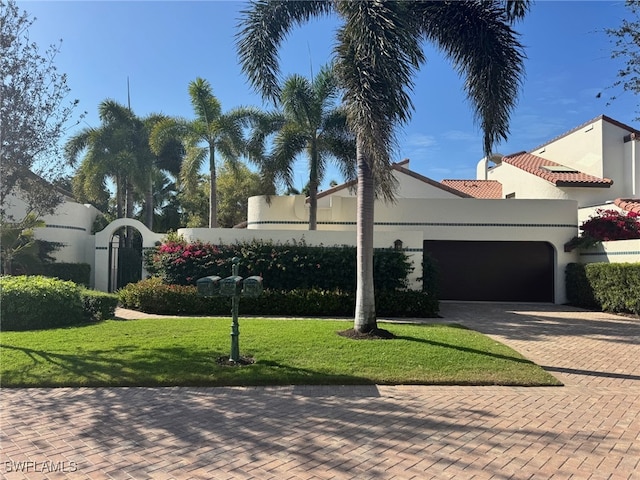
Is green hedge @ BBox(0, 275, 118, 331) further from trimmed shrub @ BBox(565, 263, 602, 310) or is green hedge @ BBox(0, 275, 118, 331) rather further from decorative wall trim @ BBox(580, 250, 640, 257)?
decorative wall trim @ BBox(580, 250, 640, 257)

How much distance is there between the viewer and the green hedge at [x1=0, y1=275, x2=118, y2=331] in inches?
370

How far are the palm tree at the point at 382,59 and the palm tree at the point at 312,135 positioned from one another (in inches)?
187

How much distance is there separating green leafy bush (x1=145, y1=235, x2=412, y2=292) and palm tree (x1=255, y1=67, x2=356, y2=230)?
8.32 ft

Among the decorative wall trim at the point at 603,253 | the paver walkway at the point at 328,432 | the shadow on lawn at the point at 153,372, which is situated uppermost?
the decorative wall trim at the point at 603,253

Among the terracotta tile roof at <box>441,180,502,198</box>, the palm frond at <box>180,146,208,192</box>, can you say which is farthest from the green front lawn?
the terracotta tile roof at <box>441,180,502,198</box>

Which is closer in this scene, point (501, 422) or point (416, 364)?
point (501, 422)

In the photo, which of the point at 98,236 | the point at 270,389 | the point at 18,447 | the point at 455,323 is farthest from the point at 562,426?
the point at 98,236

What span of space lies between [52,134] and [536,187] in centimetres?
1875

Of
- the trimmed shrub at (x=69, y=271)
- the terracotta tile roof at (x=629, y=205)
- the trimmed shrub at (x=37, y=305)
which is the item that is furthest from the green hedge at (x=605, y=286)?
the trimmed shrub at (x=69, y=271)

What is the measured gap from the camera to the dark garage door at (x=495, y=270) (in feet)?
56.1

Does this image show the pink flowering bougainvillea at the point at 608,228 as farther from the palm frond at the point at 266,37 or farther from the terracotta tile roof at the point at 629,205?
the palm frond at the point at 266,37

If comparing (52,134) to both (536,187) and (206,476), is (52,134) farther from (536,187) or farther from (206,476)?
(536,187)

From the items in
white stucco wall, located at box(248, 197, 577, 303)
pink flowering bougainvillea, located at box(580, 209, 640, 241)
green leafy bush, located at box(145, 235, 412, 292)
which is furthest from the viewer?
white stucco wall, located at box(248, 197, 577, 303)

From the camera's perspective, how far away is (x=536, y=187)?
1998 centimetres
